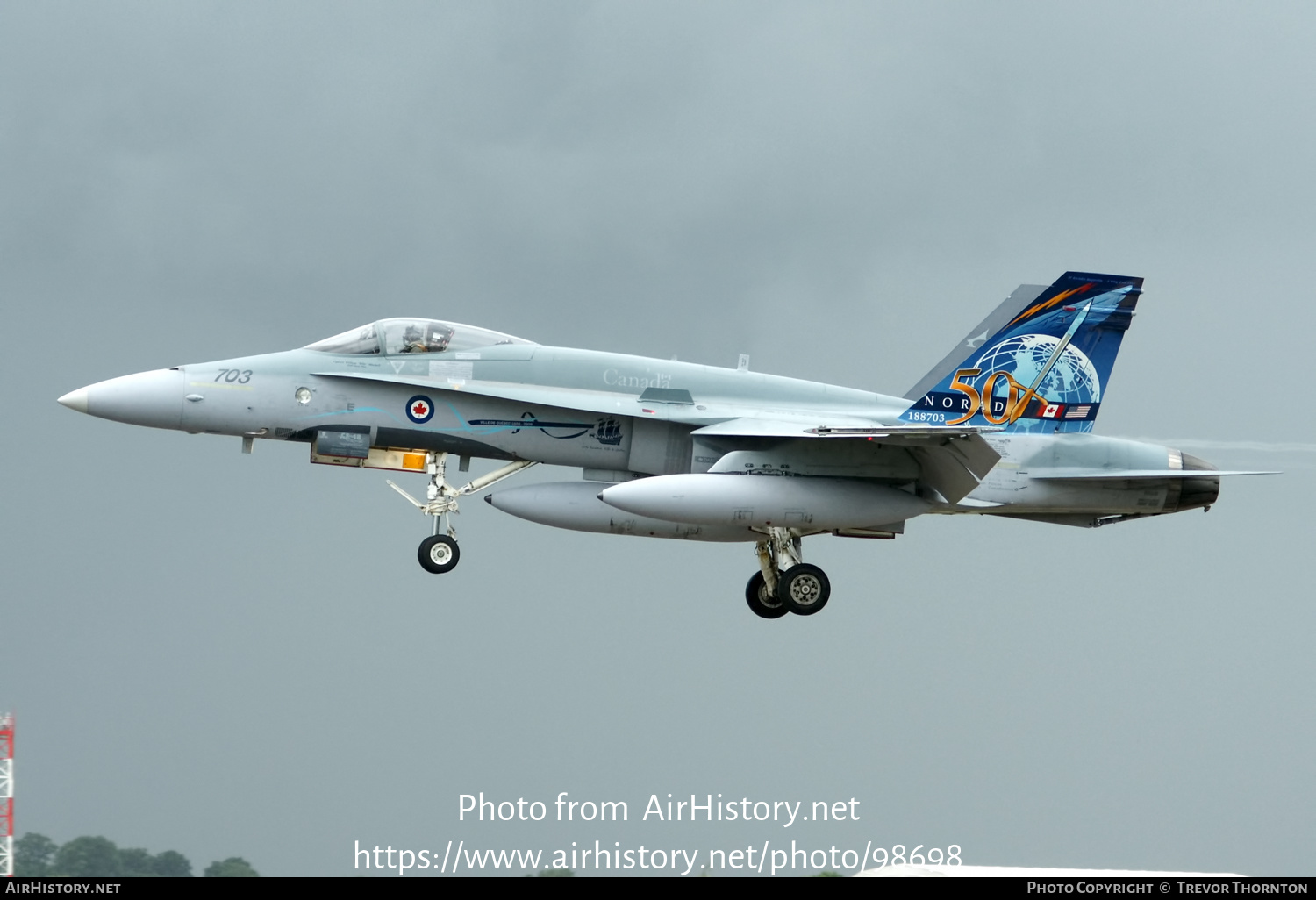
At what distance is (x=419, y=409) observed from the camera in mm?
20984

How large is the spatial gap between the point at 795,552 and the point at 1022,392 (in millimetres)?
3342

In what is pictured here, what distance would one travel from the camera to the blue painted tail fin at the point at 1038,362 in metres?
22.0

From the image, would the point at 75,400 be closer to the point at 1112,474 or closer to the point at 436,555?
the point at 436,555

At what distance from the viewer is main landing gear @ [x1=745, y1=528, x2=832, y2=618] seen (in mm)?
21469

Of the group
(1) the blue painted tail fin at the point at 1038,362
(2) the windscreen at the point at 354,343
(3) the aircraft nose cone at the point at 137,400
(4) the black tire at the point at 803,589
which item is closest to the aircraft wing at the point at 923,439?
(1) the blue painted tail fin at the point at 1038,362

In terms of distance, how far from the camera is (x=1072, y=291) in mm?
22266

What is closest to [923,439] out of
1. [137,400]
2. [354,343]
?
[354,343]

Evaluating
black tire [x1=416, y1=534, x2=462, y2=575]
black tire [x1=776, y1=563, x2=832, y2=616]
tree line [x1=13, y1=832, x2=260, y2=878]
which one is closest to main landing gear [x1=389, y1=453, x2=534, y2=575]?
black tire [x1=416, y1=534, x2=462, y2=575]

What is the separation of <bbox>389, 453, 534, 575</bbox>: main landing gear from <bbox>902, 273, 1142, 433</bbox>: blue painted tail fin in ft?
18.0

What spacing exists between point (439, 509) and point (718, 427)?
3.35 m

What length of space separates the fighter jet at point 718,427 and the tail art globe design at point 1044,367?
2 centimetres

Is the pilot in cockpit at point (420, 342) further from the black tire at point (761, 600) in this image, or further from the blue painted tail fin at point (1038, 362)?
the blue painted tail fin at point (1038, 362)
